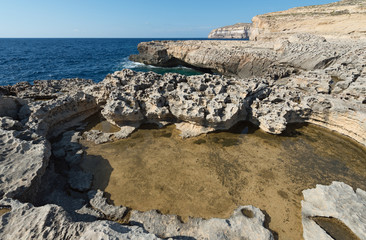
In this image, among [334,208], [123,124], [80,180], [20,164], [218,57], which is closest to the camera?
[334,208]

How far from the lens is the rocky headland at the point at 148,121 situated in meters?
4.31

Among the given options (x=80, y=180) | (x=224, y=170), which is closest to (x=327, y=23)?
(x=224, y=170)

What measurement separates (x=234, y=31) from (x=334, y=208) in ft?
608

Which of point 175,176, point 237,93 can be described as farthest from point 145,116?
point 237,93

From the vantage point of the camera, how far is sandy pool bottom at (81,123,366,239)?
5.57m

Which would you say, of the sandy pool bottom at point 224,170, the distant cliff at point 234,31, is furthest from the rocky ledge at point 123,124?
the distant cliff at point 234,31

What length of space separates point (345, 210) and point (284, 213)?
1.63 m

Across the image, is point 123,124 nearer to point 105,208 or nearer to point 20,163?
point 20,163

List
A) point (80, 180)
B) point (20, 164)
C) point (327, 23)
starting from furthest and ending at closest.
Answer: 1. point (327, 23)
2. point (80, 180)
3. point (20, 164)

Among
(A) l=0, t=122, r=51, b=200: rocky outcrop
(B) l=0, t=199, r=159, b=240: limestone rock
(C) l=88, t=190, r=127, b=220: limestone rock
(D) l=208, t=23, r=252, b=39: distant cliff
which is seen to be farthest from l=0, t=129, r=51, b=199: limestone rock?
(D) l=208, t=23, r=252, b=39: distant cliff

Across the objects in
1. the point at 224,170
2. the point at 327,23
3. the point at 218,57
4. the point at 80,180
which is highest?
the point at 327,23

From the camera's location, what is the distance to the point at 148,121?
402 inches

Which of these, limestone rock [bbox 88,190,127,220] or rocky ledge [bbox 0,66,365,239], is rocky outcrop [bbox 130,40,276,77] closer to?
rocky ledge [bbox 0,66,365,239]

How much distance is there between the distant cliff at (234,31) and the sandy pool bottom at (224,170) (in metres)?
172
